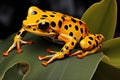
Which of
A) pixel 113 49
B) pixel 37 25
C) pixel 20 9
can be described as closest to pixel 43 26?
pixel 37 25

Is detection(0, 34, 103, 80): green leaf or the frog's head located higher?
the frog's head

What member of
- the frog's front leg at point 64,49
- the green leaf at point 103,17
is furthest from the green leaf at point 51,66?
the green leaf at point 103,17

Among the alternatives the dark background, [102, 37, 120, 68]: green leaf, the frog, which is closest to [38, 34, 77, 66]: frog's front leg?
the frog

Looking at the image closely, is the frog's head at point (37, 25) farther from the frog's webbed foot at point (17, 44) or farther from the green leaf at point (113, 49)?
the green leaf at point (113, 49)

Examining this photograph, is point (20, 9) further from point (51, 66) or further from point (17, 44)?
point (51, 66)

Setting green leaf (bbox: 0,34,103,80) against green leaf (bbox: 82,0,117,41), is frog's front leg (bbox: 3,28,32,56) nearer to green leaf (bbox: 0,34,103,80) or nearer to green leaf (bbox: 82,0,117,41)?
green leaf (bbox: 0,34,103,80)

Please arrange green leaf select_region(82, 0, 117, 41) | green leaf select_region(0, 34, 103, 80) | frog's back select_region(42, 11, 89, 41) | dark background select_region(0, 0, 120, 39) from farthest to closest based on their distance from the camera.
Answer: dark background select_region(0, 0, 120, 39) → green leaf select_region(82, 0, 117, 41) → frog's back select_region(42, 11, 89, 41) → green leaf select_region(0, 34, 103, 80)
